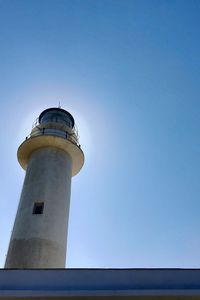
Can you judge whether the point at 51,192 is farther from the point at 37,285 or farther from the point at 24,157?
the point at 37,285

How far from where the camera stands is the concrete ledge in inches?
271

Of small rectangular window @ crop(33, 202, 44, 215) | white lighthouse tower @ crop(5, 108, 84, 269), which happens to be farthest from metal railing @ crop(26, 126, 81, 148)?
small rectangular window @ crop(33, 202, 44, 215)

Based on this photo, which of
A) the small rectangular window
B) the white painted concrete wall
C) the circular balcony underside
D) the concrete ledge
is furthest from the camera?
the circular balcony underside

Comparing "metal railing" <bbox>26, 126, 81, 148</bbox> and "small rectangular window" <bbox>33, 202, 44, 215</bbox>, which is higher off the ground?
"metal railing" <bbox>26, 126, 81, 148</bbox>

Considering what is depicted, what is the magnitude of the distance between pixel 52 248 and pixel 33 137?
4.76m

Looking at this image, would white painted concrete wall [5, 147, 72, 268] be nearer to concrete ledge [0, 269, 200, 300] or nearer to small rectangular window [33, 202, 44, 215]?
small rectangular window [33, 202, 44, 215]

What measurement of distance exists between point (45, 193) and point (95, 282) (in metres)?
5.31

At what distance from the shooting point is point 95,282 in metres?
7.26

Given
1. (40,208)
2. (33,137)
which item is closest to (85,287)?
(40,208)

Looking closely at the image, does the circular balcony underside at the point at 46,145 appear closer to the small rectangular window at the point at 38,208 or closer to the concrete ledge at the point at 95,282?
the small rectangular window at the point at 38,208

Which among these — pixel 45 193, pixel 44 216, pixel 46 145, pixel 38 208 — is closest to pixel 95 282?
pixel 44 216

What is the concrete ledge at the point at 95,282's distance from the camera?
6883mm

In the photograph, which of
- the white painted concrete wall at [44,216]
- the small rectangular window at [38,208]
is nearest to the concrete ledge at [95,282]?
the white painted concrete wall at [44,216]

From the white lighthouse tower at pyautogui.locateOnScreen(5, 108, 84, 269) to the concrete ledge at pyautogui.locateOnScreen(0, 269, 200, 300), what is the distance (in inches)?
119
